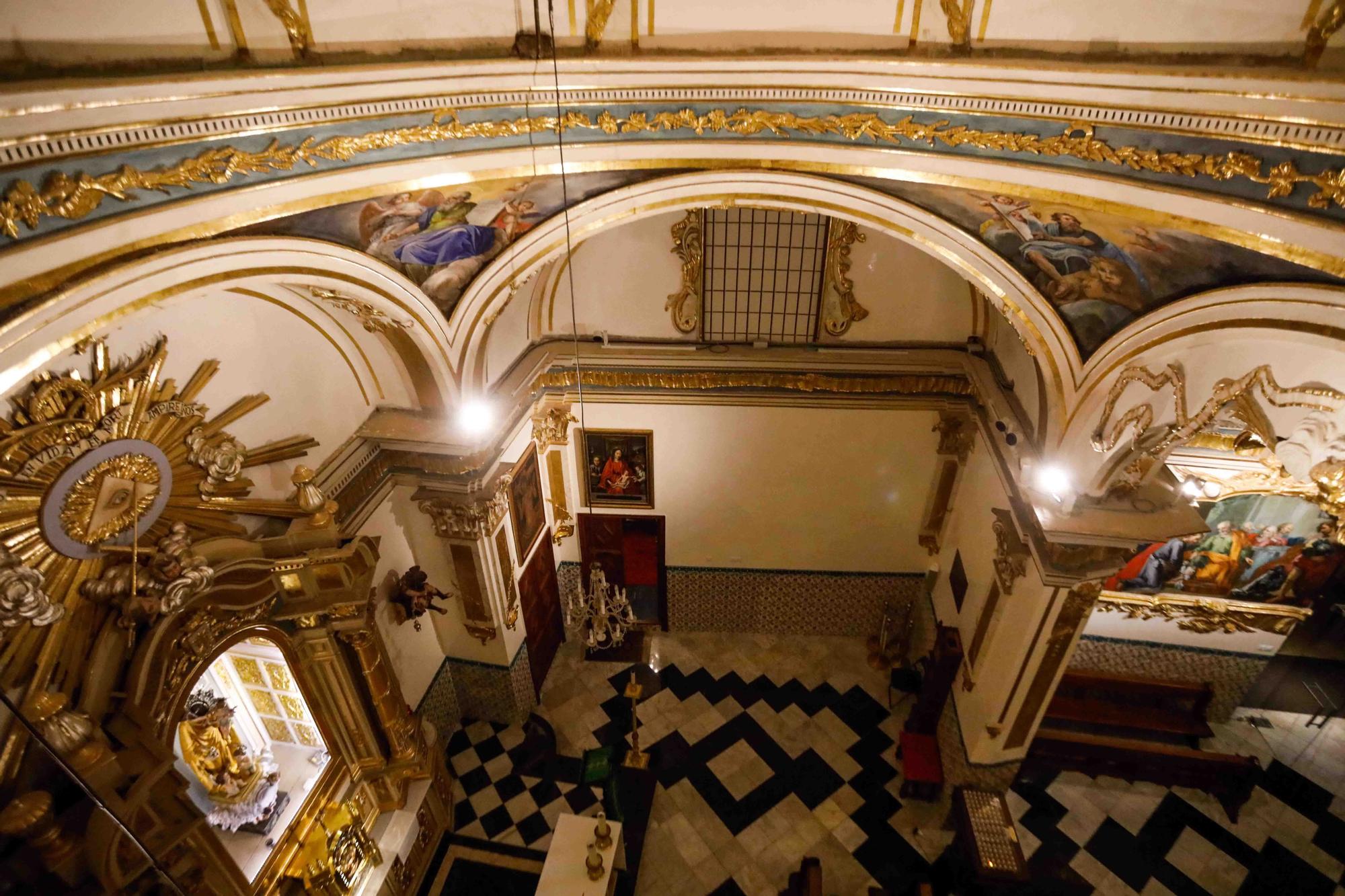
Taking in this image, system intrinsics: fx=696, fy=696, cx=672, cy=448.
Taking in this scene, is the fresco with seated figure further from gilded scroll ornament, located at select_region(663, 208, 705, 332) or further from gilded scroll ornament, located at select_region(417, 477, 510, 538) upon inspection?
gilded scroll ornament, located at select_region(417, 477, 510, 538)

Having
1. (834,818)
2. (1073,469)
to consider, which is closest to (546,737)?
(834,818)

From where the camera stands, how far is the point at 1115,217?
390cm

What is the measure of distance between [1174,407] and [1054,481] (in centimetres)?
97

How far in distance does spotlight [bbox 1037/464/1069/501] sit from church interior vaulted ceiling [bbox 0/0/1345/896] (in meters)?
0.04

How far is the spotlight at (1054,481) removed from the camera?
5238 millimetres

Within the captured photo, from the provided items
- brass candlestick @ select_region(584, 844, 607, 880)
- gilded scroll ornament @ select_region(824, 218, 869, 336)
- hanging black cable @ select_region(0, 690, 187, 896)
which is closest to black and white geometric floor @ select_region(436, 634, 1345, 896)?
brass candlestick @ select_region(584, 844, 607, 880)

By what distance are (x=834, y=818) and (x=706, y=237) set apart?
633 cm

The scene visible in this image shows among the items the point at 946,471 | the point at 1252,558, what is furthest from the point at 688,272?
the point at 1252,558

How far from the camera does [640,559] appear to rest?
9.36 metres

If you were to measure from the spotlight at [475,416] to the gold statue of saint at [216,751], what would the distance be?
113 inches

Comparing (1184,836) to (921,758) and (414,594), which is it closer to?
(921,758)

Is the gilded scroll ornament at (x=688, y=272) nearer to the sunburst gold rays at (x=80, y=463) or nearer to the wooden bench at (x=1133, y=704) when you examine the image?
the sunburst gold rays at (x=80, y=463)

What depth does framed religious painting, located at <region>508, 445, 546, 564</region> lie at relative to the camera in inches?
293

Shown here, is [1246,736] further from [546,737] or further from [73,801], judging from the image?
[73,801]
